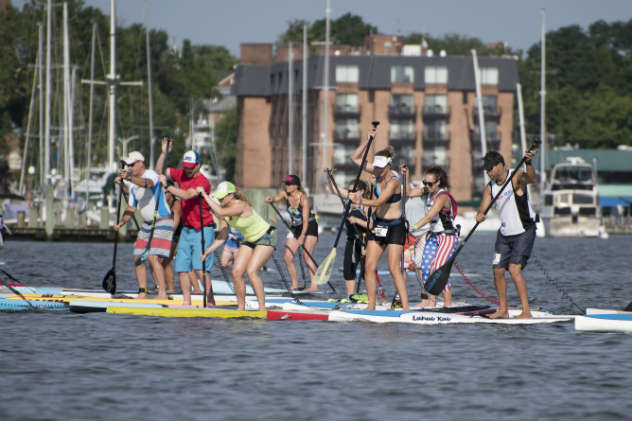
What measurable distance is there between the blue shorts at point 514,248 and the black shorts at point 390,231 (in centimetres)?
128

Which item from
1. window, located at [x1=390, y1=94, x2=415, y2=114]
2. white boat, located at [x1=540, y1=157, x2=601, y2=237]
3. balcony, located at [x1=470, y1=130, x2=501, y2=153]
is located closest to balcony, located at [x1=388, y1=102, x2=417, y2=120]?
window, located at [x1=390, y1=94, x2=415, y2=114]

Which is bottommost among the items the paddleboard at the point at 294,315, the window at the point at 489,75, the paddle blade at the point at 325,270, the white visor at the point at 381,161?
the paddleboard at the point at 294,315

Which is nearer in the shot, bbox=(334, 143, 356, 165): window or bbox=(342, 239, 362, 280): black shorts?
bbox=(342, 239, 362, 280): black shorts

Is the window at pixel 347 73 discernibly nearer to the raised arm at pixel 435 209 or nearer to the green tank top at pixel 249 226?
the raised arm at pixel 435 209

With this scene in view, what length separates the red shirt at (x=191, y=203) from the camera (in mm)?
16266

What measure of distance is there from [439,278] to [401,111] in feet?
287

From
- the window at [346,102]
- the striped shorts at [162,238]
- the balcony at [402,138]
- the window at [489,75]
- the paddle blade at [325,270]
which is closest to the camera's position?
the striped shorts at [162,238]

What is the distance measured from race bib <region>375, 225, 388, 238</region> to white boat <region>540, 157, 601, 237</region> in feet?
195

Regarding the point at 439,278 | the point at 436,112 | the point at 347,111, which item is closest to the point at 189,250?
the point at 439,278

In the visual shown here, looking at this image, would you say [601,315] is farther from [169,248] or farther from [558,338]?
[169,248]

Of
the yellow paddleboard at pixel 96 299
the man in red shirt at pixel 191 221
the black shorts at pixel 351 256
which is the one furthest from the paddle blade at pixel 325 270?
the man in red shirt at pixel 191 221

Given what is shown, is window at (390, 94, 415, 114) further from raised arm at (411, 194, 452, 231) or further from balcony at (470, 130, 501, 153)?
raised arm at (411, 194, 452, 231)

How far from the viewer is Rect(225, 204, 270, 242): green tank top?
1582 centimetres

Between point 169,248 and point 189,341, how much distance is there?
2884 millimetres
